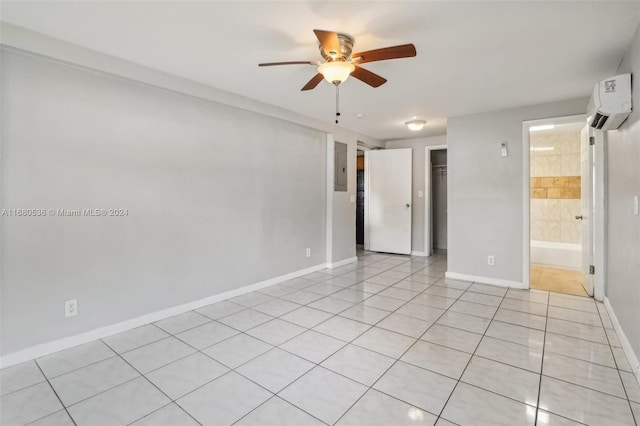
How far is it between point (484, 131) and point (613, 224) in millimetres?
1870

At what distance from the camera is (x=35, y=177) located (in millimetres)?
2287

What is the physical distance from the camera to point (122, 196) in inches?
108

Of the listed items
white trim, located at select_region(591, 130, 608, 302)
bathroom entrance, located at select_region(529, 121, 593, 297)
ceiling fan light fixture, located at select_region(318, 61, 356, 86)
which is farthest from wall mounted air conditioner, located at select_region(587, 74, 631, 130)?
bathroom entrance, located at select_region(529, 121, 593, 297)

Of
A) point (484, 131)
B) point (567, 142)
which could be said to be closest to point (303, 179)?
point (484, 131)

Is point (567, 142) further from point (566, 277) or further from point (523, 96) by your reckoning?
point (523, 96)

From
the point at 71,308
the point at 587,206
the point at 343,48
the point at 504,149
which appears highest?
the point at 343,48

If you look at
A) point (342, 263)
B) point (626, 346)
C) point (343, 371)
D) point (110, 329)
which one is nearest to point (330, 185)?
point (342, 263)

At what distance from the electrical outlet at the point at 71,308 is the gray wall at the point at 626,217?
404 cm

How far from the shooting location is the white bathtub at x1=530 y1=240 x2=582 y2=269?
5.22 m

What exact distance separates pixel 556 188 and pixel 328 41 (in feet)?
18.5

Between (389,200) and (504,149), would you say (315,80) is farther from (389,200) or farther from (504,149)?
(389,200)

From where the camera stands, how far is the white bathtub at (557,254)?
17.1 ft

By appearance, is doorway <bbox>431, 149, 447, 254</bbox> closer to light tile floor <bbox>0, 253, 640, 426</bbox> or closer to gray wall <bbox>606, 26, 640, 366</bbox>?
light tile floor <bbox>0, 253, 640, 426</bbox>

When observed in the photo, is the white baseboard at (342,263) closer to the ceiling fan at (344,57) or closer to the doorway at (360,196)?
the doorway at (360,196)
